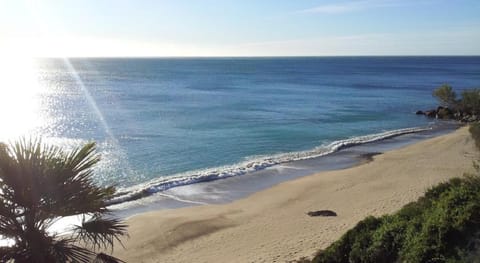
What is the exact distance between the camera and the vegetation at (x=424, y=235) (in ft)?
30.4

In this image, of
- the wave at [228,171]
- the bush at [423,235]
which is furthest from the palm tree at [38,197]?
the wave at [228,171]

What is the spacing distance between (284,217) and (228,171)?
952 cm

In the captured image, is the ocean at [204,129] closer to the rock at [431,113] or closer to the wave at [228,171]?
the wave at [228,171]

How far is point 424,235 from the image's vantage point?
380 inches

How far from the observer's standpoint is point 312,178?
1035 inches

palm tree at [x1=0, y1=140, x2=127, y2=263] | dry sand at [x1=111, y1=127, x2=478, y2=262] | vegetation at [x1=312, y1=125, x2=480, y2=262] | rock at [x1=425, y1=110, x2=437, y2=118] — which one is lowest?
dry sand at [x1=111, y1=127, x2=478, y2=262]

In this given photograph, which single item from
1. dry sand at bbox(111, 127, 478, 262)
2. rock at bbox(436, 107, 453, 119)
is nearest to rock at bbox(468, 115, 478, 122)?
rock at bbox(436, 107, 453, 119)

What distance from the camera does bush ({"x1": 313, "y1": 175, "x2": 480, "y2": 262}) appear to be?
928 centimetres

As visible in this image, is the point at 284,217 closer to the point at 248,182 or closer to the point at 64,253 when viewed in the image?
the point at 248,182

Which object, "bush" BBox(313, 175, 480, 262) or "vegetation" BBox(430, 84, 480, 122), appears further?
"vegetation" BBox(430, 84, 480, 122)

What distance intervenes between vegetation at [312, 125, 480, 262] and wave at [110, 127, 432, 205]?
485 inches

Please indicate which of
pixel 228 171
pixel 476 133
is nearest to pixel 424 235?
pixel 228 171

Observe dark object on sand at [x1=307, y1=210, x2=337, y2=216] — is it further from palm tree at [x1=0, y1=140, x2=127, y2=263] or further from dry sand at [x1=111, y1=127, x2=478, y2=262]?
palm tree at [x1=0, y1=140, x2=127, y2=263]

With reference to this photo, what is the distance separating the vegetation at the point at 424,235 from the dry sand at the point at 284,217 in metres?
2.85
